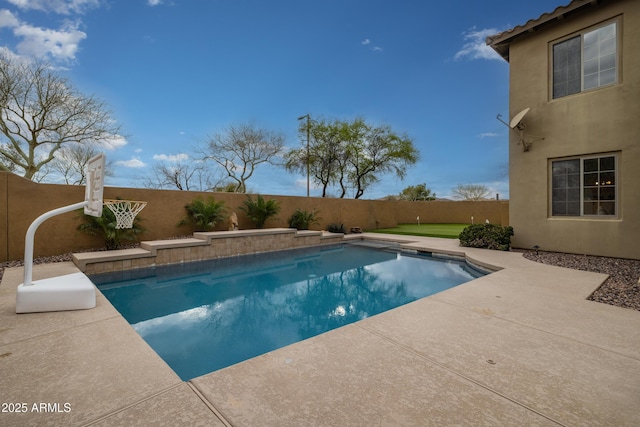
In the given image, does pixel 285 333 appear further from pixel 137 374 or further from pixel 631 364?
pixel 631 364

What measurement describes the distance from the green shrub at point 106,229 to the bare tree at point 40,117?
967 cm

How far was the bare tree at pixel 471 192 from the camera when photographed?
105 feet

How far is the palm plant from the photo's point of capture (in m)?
7.23

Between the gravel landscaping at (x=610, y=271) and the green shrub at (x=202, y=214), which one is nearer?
the gravel landscaping at (x=610, y=271)

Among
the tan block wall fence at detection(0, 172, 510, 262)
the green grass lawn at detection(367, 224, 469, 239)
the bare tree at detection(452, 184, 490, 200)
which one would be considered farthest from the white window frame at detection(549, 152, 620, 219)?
the bare tree at detection(452, 184, 490, 200)

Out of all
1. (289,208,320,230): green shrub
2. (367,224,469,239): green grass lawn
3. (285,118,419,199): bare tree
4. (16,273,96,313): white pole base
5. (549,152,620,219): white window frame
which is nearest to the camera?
(16,273,96,313): white pole base

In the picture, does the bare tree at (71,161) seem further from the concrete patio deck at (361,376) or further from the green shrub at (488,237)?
the green shrub at (488,237)

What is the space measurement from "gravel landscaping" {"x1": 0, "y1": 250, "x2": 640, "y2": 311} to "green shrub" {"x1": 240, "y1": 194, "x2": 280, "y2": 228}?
17.6 feet

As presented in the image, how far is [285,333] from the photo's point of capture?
368 centimetres

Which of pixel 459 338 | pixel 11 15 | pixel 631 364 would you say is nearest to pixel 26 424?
pixel 459 338

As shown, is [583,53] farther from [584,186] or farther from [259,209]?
[259,209]

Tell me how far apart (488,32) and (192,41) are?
10.3 m

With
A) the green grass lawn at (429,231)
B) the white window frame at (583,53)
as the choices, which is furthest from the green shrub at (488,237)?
the white window frame at (583,53)

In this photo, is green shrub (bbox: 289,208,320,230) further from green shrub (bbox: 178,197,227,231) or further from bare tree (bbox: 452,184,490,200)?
bare tree (bbox: 452,184,490,200)
